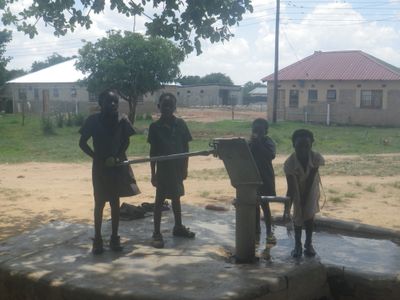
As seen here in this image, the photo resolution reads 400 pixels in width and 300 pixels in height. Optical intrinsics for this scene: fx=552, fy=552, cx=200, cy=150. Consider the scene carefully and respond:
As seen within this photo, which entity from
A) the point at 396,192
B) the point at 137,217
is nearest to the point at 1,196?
the point at 137,217

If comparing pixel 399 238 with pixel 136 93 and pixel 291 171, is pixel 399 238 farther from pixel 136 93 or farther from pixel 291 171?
pixel 136 93

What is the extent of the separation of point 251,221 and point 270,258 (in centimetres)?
49

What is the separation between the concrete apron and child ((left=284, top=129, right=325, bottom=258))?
0.84 ft

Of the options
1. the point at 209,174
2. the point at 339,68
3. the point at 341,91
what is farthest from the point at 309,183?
the point at 339,68

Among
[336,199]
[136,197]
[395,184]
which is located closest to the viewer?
[336,199]

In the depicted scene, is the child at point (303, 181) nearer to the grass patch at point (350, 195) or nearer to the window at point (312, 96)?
the grass patch at point (350, 195)

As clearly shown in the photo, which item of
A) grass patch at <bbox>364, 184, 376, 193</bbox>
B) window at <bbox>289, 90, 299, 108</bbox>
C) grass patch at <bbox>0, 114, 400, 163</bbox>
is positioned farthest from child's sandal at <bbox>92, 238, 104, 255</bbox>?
window at <bbox>289, 90, 299, 108</bbox>

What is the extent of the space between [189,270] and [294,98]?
2974 centimetres

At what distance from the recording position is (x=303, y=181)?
4.38 m

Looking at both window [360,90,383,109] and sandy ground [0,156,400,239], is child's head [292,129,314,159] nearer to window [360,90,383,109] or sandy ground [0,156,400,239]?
sandy ground [0,156,400,239]

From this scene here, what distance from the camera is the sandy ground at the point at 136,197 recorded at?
708 cm

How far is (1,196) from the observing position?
8820 millimetres

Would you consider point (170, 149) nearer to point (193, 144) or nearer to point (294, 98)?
point (193, 144)

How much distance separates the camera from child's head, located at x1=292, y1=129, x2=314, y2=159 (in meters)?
4.30
